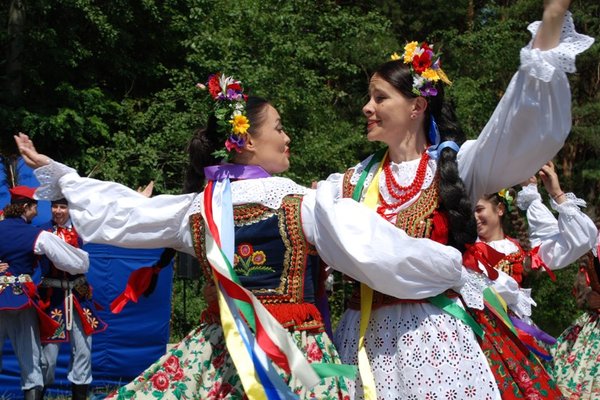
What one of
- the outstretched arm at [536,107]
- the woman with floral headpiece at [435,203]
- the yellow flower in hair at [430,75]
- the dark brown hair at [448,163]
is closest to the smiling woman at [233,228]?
the woman with floral headpiece at [435,203]

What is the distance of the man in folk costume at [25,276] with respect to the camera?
6.43 meters

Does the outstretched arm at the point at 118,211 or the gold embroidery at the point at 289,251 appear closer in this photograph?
the gold embroidery at the point at 289,251

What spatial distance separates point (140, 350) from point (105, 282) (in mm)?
643

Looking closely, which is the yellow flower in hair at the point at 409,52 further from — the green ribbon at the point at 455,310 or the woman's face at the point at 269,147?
the green ribbon at the point at 455,310

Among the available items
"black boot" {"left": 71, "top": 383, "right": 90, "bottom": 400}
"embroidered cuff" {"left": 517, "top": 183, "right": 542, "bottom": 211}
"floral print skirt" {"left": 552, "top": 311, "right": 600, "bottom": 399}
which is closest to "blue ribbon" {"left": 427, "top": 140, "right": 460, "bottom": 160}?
"embroidered cuff" {"left": 517, "top": 183, "right": 542, "bottom": 211}

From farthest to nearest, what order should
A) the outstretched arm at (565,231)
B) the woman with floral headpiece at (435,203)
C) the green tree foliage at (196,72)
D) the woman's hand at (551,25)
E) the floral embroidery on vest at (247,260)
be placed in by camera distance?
the green tree foliage at (196,72), the outstretched arm at (565,231), the floral embroidery on vest at (247,260), the woman with floral headpiece at (435,203), the woman's hand at (551,25)

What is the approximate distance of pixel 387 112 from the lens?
3.50 m

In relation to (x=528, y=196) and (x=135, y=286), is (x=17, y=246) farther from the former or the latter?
(x=528, y=196)

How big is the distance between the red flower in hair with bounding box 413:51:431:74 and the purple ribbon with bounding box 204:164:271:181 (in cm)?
66

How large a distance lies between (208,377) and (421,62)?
1.32m

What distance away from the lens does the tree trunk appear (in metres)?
11.8

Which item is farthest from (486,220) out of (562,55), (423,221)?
(562,55)

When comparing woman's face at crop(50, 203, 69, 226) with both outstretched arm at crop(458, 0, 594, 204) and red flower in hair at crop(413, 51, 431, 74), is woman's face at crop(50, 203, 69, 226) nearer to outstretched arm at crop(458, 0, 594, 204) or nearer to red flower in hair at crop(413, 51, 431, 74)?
red flower in hair at crop(413, 51, 431, 74)

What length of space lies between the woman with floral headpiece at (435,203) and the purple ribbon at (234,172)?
0.31 m
